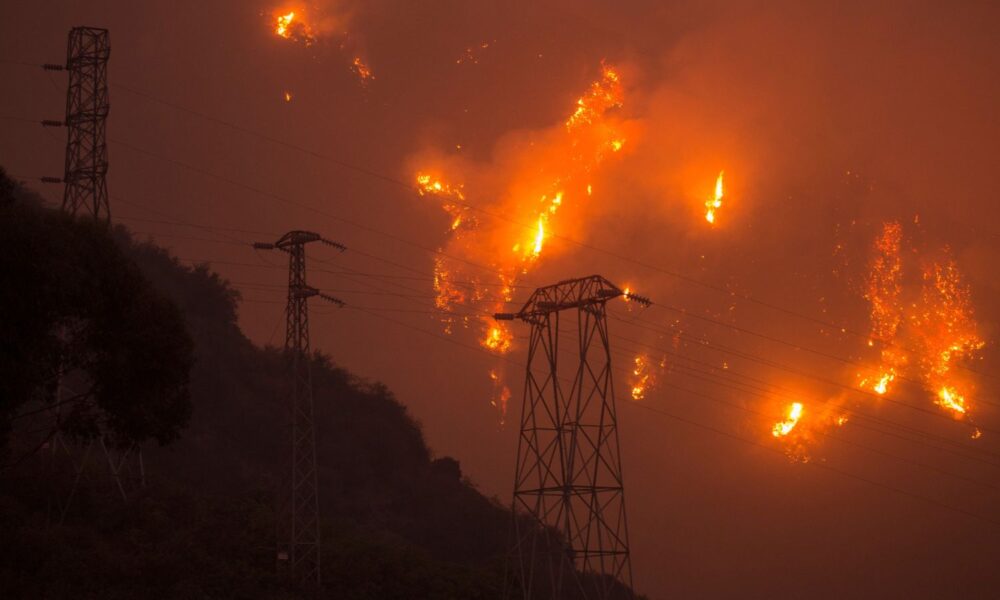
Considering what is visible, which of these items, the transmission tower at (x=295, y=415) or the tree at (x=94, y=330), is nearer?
the tree at (x=94, y=330)

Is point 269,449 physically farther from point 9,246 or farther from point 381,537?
point 9,246

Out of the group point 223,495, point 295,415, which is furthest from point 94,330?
point 223,495

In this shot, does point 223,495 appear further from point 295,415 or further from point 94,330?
point 94,330

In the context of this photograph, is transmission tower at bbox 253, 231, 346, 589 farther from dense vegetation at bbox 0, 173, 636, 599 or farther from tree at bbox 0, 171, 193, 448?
tree at bbox 0, 171, 193, 448

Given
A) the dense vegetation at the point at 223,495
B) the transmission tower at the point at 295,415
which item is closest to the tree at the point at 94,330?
the dense vegetation at the point at 223,495

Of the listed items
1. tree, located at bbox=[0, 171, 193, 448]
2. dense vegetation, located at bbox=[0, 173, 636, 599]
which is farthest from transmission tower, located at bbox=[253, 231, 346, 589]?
tree, located at bbox=[0, 171, 193, 448]

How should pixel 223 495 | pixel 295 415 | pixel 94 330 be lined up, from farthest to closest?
pixel 223 495 → pixel 295 415 → pixel 94 330

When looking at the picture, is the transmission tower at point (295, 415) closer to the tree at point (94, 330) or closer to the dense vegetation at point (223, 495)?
the dense vegetation at point (223, 495)
